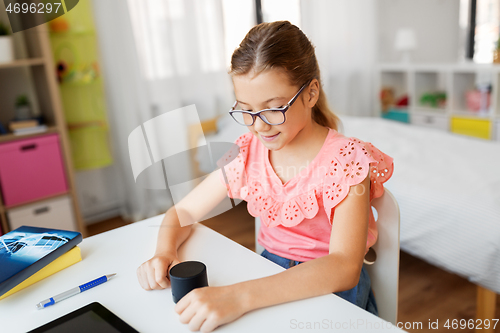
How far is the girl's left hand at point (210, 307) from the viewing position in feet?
1.95

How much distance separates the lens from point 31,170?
1.96 meters

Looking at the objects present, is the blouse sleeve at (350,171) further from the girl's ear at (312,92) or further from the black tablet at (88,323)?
the black tablet at (88,323)

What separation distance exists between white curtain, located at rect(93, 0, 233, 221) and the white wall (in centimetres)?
154

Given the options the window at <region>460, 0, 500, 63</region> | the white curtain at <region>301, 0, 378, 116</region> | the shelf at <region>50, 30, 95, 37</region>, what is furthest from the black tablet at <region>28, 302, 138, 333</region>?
the window at <region>460, 0, 500, 63</region>

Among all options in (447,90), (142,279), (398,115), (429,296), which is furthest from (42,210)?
(447,90)

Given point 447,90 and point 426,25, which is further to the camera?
point 426,25

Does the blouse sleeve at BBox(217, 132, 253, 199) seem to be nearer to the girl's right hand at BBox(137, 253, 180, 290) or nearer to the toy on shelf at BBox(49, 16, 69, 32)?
the girl's right hand at BBox(137, 253, 180, 290)

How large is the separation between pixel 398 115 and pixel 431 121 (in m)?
0.29

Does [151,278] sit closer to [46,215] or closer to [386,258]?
[386,258]

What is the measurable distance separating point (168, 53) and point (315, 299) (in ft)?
7.03

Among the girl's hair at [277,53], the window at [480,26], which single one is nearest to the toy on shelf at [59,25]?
the girl's hair at [277,53]

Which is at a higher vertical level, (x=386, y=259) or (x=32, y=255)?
(x=32, y=255)

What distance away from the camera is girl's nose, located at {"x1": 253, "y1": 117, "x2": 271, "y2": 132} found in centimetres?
77

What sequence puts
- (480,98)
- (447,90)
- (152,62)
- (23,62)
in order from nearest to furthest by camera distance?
(23,62) < (152,62) < (480,98) < (447,90)
